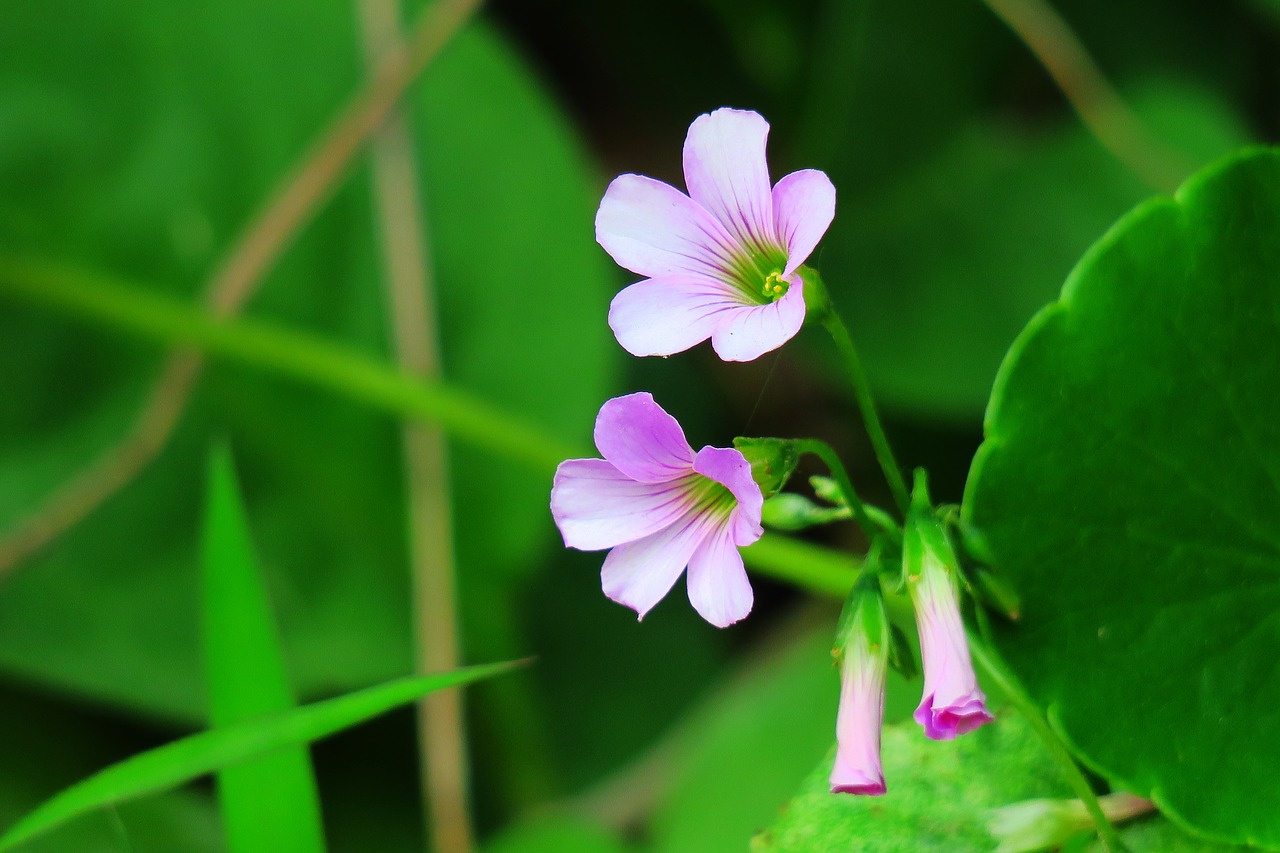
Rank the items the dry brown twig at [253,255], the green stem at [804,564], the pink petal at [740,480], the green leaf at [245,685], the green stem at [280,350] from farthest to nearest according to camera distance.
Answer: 1. the dry brown twig at [253,255]
2. the green stem at [280,350]
3. the green stem at [804,564]
4. the green leaf at [245,685]
5. the pink petal at [740,480]

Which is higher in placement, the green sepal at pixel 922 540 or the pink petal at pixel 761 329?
the pink petal at pixel 761 329

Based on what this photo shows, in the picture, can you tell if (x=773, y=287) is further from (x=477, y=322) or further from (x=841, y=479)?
(x=477, y=322)

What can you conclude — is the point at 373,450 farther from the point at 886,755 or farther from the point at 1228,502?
the point at 1228,502

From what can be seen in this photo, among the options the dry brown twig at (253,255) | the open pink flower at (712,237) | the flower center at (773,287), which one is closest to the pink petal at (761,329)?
the open pink flower at (712,237)

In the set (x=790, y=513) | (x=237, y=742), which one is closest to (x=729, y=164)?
(x=790, y=513)

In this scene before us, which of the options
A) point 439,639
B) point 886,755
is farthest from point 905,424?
point 886,755

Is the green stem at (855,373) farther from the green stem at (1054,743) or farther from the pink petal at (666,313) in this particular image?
the green stem at (1054,743)
